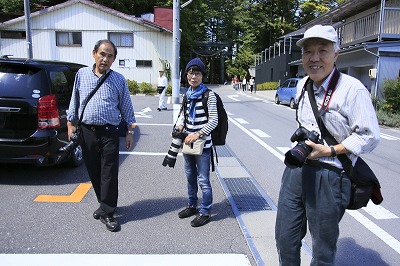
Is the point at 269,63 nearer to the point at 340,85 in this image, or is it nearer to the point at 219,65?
the point at 219,65

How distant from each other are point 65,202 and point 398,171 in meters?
5.85

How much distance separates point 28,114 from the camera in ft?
14.8

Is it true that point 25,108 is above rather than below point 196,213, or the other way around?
above

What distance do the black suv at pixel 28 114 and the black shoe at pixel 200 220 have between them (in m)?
2.30

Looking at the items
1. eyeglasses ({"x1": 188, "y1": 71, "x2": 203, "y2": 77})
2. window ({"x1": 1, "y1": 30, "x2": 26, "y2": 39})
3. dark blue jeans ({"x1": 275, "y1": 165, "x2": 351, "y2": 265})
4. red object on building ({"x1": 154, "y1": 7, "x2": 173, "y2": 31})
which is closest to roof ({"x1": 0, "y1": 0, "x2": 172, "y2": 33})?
window ({"x1": 1, "y1": 30, "x2": 26, "y2": 39})

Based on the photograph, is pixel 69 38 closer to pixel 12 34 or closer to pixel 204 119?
pixel 12 34

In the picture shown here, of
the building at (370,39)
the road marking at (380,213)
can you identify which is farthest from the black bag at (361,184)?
the building at (370,39)

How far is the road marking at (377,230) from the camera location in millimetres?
3453

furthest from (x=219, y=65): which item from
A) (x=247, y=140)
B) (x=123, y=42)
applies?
(x=247, y=140)

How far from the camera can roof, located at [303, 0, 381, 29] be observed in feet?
60.7

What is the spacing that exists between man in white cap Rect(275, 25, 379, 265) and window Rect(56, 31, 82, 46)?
89.2ft

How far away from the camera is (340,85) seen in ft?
6.88

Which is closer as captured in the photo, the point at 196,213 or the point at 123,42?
the point at 196,213

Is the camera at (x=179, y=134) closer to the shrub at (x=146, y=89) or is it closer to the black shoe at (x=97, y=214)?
the black shoe at (x=97, y=214)
